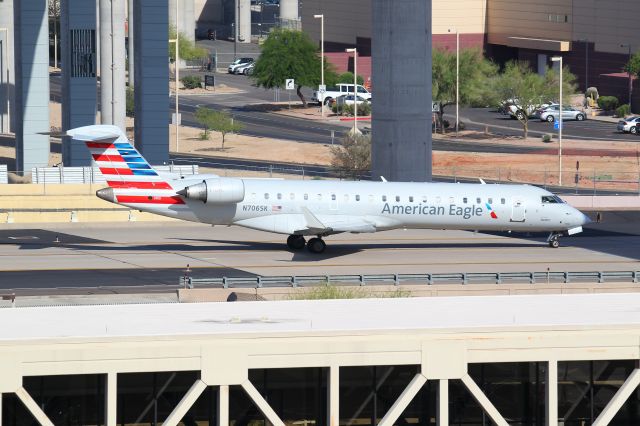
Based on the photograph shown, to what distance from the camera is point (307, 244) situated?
49.3 metres

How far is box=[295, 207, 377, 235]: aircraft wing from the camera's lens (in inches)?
1879

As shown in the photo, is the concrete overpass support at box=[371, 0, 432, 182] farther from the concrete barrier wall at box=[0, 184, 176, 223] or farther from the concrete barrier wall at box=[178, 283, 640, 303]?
the concrete barrier wall at box=[178, 283, 640, 303]

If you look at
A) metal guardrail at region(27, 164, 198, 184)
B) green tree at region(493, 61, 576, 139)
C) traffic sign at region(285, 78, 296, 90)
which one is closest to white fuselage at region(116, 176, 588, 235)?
metal guardrail at region(27, 164, 198, 184)

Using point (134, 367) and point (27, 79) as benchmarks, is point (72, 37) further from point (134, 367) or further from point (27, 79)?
point (134, 367)

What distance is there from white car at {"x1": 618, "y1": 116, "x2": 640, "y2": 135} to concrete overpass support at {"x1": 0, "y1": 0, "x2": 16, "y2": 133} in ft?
149

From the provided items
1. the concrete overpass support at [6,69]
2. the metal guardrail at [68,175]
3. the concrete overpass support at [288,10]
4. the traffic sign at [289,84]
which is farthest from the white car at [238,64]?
the metal guardrail at [68,175]

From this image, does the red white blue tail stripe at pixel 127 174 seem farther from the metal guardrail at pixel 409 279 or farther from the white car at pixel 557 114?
the white car at pixel 557 114

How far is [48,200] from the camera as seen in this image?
58656 mm

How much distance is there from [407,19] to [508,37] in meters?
73.6

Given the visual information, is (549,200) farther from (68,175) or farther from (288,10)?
(288,10)

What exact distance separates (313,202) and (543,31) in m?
84.8

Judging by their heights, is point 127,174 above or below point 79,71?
below

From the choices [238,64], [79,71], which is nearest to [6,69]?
[79,71]

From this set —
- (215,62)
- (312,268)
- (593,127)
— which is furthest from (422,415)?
(215,62)
